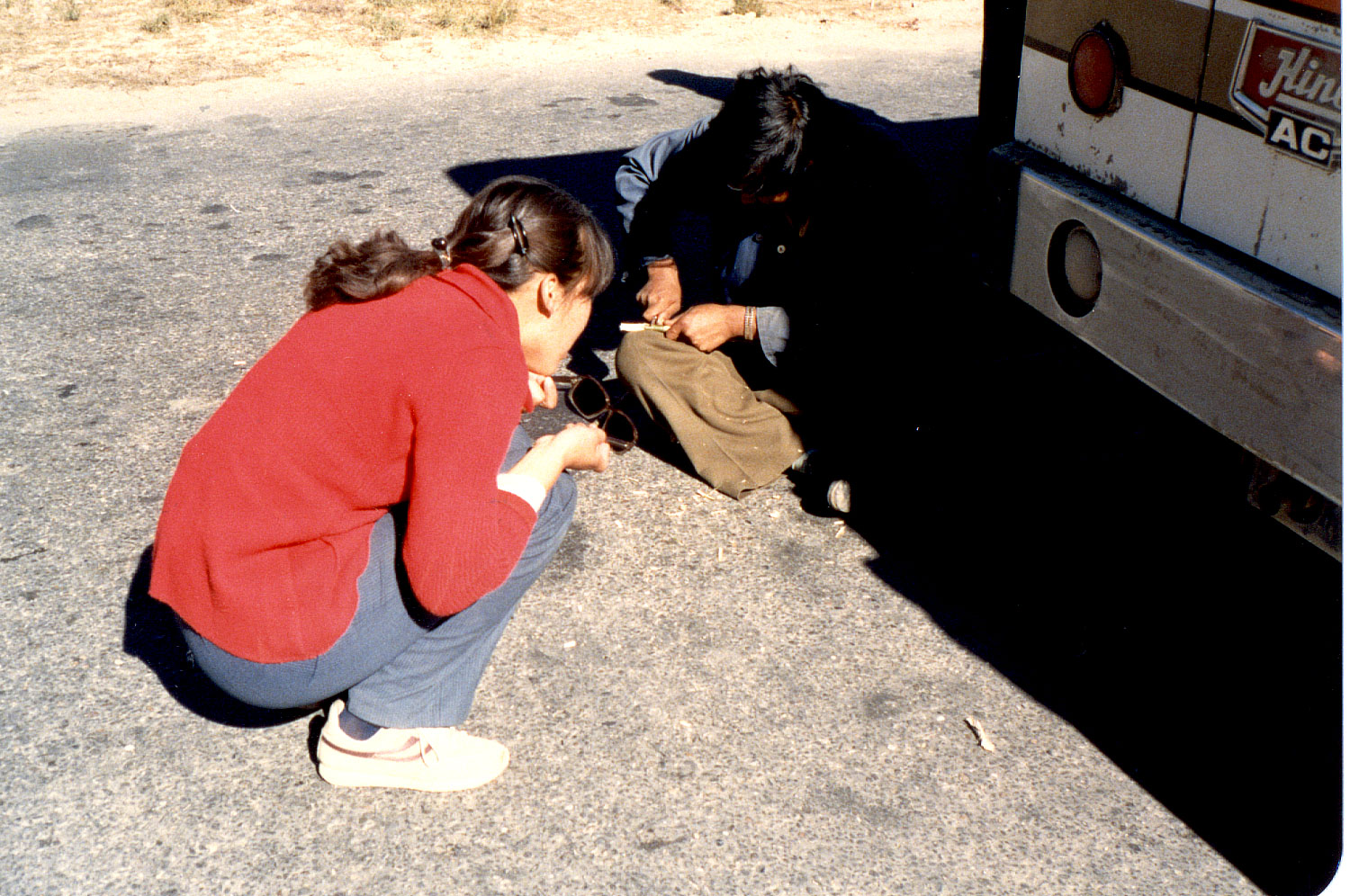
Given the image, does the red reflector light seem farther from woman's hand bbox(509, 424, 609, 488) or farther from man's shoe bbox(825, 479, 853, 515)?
woman's hand bbox(509, 424, 609, 488)

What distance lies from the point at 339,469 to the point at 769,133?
135 cm

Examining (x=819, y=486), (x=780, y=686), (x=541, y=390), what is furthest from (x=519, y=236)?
(x=819, y=486)

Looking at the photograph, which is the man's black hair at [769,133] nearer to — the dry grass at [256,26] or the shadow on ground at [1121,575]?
the shadow on ground at [1121,575]

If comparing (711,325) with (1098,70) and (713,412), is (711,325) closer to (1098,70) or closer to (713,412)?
(713,412)

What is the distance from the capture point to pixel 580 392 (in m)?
3.11

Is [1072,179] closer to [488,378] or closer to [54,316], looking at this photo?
[488,378]

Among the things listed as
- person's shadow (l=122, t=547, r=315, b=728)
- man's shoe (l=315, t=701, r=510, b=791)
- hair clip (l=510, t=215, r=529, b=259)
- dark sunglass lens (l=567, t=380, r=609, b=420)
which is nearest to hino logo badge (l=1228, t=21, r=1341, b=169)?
hair clip (l=510, t=215, r=529, b=259)

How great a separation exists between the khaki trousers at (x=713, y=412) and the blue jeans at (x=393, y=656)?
30.1 inches

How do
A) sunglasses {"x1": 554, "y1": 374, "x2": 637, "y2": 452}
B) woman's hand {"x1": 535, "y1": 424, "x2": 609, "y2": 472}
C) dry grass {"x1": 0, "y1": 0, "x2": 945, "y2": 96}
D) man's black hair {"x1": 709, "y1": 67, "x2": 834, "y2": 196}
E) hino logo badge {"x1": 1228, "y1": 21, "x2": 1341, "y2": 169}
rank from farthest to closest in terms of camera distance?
1. dry grass {"x1": 0, "y1": 0, "x2": 945, "y2": 96}
2. sunglasses {"x1": 554, "y1": 374, "x2": 637, "y2": 452}
3. man's black hair {"x1": 709, "y1": 67, "x2": 834, "y2": 196}
4. woman's hand {"x1": 535, "y1": 424, "x2": 609, "y2": 472}
5. hino logo badge {"x1": 1228, "y1": 21, "x2": 1341, "y2": 169}

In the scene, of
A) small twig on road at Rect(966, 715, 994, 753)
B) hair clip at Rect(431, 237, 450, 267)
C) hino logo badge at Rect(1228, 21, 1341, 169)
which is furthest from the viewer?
small twig on road at Rect(966, 715, 994, 753)

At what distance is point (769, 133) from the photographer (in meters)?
2.58

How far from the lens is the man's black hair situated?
259 cm

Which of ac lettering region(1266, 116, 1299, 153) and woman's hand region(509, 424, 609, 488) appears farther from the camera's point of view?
woman's hand region(509, 424, 609, 488)

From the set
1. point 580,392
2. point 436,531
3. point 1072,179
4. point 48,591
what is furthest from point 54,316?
point 1072,179
